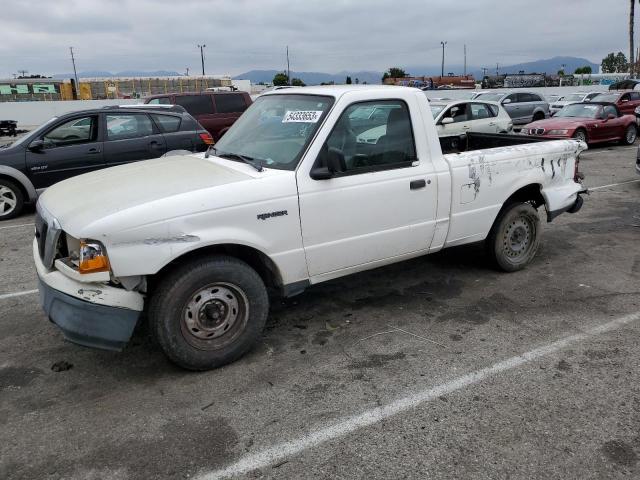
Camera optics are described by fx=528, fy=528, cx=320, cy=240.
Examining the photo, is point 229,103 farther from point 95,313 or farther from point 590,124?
point 95,313

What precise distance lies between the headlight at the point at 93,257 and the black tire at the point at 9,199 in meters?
6.29

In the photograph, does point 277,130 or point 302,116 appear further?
point 277,130

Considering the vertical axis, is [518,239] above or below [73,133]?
below

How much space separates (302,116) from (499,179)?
2084 millimetres

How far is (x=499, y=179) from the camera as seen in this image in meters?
5.03

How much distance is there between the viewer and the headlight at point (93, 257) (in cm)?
323

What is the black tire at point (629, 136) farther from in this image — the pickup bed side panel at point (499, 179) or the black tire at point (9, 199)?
the black tire at point (9, 199)

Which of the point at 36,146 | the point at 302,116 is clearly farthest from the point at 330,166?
the point at 36,146

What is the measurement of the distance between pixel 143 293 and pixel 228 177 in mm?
985

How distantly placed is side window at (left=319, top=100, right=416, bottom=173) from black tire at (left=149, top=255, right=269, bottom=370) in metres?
1.07

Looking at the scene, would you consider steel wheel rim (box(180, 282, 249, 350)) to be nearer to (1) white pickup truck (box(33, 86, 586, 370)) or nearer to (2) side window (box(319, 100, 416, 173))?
(1) white pickup truck (box(33, 86, 586, 370))

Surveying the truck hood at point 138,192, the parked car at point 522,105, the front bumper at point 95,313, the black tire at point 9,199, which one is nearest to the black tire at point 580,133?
the parked car at point 522,105

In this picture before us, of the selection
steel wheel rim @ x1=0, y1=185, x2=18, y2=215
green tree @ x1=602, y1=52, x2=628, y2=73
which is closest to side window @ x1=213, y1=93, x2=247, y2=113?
steel wheel rim @ x1=0, y1=185, x2=18, y2=215

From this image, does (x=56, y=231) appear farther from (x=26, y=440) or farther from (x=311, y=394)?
(x=311, y=394)
